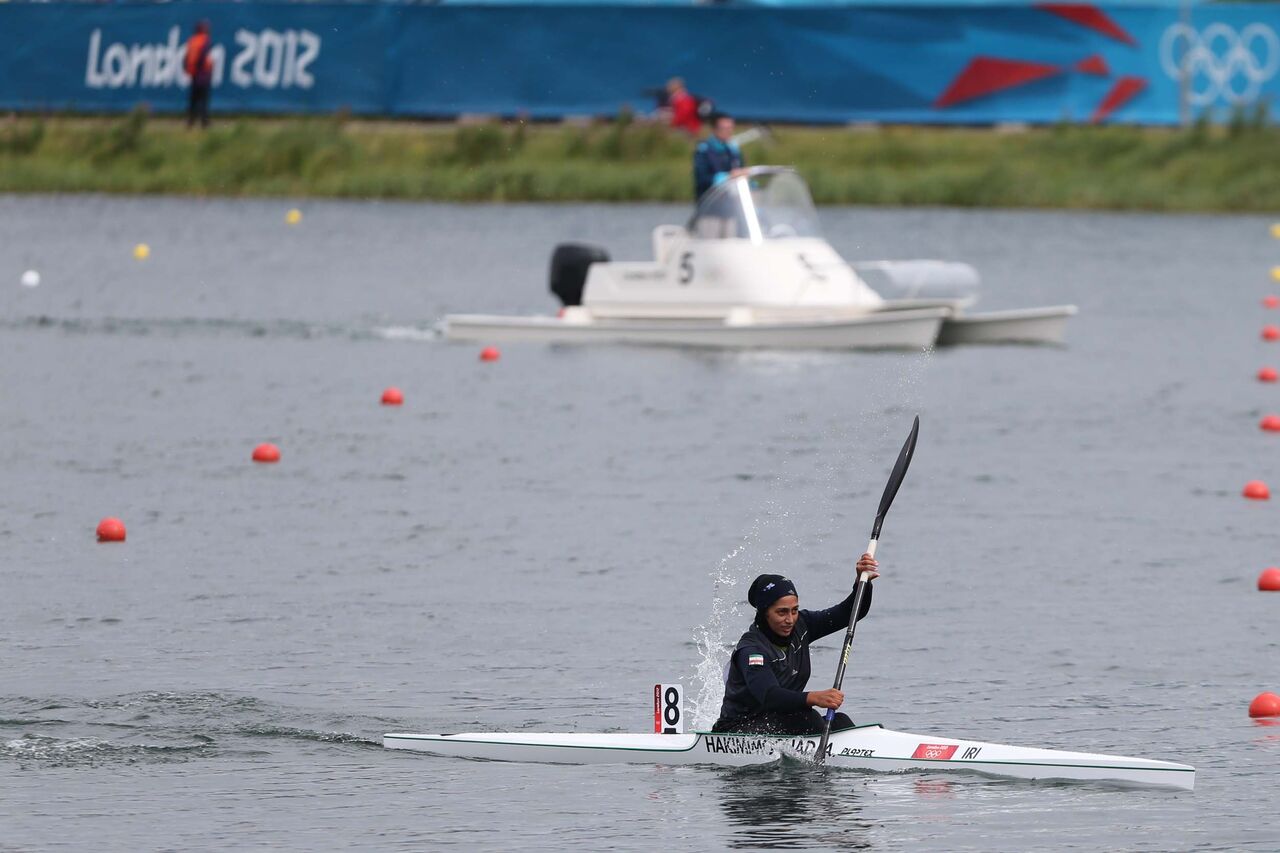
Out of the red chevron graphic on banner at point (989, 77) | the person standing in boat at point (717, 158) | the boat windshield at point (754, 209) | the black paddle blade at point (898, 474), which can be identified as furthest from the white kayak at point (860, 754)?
the red chevron graphic on banner at point (989, 77)

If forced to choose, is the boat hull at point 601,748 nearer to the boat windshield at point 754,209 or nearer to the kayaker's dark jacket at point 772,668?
the kayaker's dark jacket at point 772,668

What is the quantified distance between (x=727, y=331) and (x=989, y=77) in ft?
71.4

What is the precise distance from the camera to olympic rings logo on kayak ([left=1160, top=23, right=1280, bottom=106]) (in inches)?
1959

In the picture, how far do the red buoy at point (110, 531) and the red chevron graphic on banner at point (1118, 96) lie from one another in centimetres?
3399

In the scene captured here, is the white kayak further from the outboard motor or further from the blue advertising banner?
the blue advertising banner

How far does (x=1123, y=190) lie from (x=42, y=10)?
2148 cm

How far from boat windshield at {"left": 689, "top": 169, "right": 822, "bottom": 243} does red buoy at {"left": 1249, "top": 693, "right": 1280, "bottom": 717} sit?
52.1 ft

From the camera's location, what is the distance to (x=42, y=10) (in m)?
51.2

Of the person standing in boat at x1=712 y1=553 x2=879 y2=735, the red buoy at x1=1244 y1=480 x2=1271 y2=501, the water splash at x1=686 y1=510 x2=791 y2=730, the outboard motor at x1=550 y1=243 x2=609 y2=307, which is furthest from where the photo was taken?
the outboard motor at x1=550 y1=243 x2=609 y2=307

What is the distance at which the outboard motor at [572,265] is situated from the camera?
30.6 metres

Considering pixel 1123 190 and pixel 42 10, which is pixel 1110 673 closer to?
pixel 1123 190

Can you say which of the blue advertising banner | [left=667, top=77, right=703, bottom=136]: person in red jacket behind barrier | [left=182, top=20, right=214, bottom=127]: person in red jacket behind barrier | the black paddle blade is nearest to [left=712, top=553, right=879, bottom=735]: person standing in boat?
the black paddle blade

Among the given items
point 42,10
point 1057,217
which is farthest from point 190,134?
point 1057,217

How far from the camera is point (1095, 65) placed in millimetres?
50094
